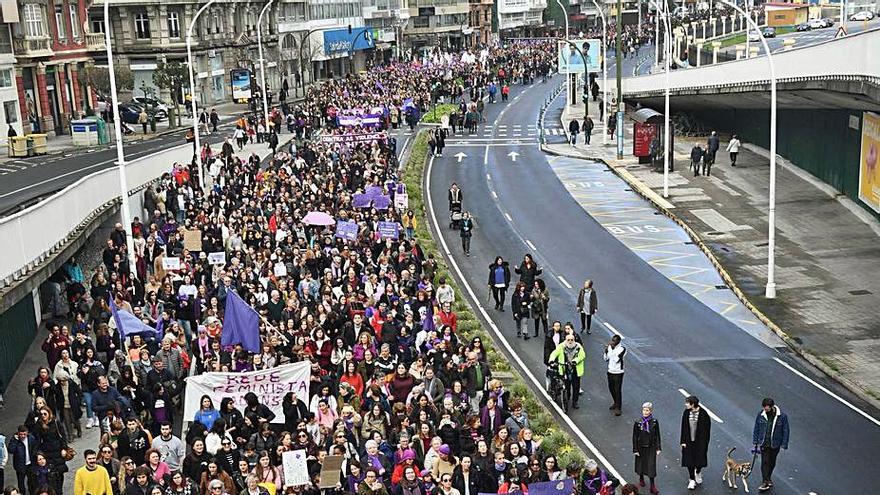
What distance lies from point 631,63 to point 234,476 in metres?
110

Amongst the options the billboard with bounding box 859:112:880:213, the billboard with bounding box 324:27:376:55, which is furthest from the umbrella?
the billboard with bounding box 324:27:376:55

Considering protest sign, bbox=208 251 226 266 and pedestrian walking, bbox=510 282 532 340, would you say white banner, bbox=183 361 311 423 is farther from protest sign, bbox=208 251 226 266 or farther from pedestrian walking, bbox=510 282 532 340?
protest sign, bbox=208 251 226 266

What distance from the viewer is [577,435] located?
71.4 feet

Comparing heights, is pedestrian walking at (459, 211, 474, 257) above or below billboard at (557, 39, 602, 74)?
below

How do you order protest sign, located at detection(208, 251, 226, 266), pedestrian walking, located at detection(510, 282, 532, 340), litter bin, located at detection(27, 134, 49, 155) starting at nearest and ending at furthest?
1. pedestrian walking, located at detection(510, 282, 532, 340)
2. protest sign, located at detection(208, 251, 226, 266)
3. litter bin, located at detection(27, 134, 49, 155)

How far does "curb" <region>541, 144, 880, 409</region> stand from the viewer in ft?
78.2

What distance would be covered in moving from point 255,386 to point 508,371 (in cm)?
667

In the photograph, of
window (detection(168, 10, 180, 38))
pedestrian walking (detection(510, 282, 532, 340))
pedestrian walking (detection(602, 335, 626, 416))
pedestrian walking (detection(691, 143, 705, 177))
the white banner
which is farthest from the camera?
window (detection(168, 10, 180, 38))

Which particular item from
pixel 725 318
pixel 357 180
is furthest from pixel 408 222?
pixel 725 318

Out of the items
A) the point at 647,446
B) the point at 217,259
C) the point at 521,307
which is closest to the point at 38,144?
the point at 217,259

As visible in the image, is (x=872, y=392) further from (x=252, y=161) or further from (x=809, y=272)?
(x=252, y=161)

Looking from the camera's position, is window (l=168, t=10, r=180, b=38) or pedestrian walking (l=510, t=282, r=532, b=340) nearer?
pedestrian walking (l=510, t=282, r=532, b=340)

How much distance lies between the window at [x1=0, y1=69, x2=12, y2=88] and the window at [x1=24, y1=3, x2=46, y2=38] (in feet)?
9.40

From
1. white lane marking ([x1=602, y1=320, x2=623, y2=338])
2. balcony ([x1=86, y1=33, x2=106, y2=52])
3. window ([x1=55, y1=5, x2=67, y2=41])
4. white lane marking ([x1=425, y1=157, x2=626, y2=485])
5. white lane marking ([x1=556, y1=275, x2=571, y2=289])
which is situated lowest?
white lane marking ([x1=556, y1=275, x2=571, y2=289])
